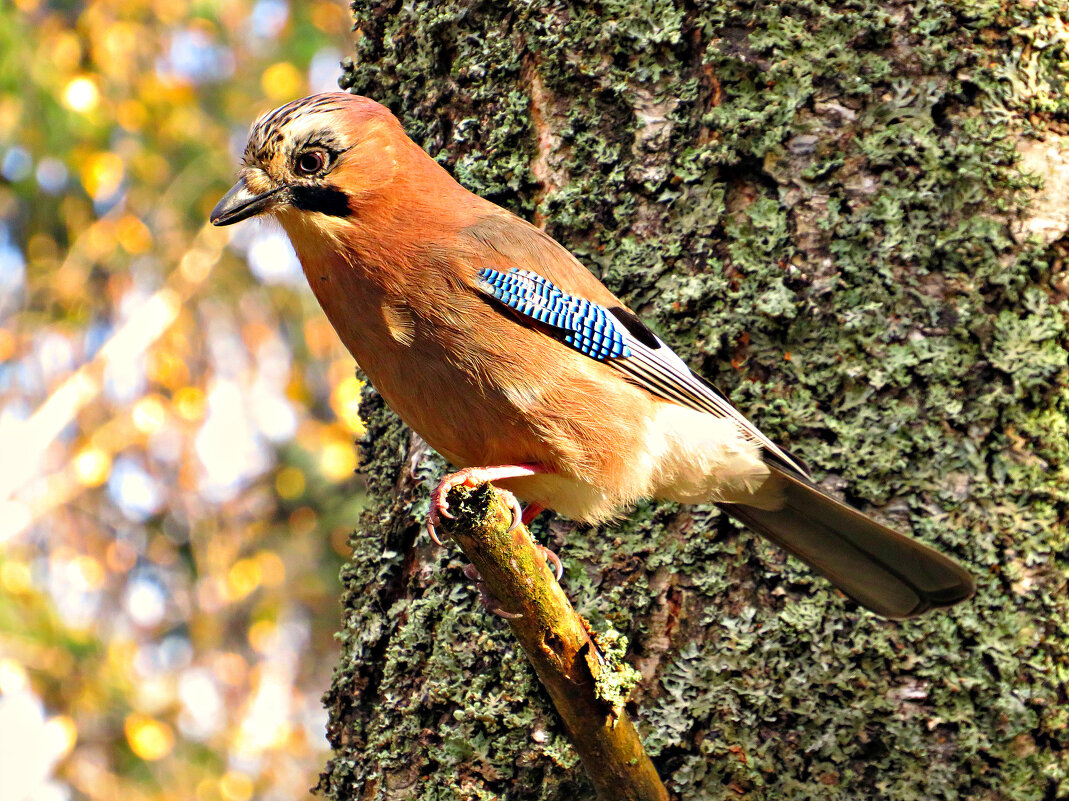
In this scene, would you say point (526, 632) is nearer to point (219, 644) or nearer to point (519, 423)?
point (519, 423)

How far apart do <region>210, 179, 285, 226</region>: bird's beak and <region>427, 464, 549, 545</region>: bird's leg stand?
906 mm

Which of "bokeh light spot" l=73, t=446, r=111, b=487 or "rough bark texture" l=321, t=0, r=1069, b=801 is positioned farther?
"bokeh light spot" l=73, t=446, r=111, b=487

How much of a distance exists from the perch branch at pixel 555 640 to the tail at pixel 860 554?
693 millimetres

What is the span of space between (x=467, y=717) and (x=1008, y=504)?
1445 mm

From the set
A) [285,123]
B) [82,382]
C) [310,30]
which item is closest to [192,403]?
[82,382]

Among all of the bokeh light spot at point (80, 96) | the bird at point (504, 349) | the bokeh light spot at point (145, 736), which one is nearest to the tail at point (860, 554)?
the bird at point (504, 349)

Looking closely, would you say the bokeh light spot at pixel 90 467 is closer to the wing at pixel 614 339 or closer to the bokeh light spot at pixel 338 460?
the bokeh light spot at pixel 338 460

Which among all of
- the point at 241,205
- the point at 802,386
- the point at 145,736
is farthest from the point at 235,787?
the point at 802,386

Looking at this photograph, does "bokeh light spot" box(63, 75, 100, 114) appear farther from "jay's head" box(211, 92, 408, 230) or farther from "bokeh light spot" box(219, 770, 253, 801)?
"jay's head" box(211, 92, 408, 230)

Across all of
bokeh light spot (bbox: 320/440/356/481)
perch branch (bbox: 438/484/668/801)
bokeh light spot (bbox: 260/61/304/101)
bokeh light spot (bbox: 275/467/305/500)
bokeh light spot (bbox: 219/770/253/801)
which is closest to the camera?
perch branch (bbox: 438/484/668/801)

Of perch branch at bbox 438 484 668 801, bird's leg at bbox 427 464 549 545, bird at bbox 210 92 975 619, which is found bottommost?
perch branch at bbox 438 484 668 801

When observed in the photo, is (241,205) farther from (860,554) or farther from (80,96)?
(80,96)

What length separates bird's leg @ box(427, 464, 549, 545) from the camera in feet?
7.13

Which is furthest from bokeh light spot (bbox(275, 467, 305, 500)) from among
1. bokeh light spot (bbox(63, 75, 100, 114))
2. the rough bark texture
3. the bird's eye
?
the bird's eye
